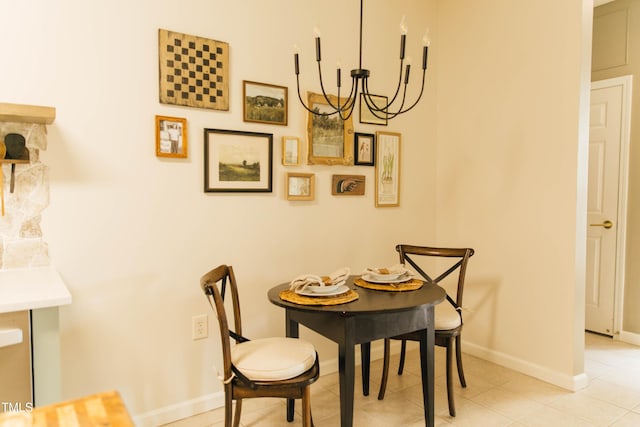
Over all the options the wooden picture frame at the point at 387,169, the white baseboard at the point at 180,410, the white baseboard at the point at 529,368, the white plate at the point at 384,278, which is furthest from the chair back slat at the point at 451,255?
the white baseboard at the point at 180,410

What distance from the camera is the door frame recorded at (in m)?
3.41

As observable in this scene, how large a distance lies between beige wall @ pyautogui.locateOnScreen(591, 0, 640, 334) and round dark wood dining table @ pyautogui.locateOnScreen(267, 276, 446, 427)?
228 centimetres

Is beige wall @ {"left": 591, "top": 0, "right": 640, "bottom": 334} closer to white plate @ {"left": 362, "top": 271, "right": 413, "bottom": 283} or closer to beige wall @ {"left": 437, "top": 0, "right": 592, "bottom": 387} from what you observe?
beige wall @ {"left": 437, "top": 0, "right": 592, "bottom": 387}

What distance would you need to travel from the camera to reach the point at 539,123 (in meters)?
2.77

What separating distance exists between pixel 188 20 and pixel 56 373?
1.73 meters

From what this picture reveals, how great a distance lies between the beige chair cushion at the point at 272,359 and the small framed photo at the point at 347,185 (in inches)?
45.7

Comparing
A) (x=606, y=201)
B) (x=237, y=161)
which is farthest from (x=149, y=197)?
(x=606, y=201)

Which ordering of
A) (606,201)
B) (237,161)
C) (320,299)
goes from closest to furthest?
(320,299)
(237,161)
(606,201)

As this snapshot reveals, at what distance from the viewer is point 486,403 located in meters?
2.47

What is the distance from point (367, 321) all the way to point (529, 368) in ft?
5.26

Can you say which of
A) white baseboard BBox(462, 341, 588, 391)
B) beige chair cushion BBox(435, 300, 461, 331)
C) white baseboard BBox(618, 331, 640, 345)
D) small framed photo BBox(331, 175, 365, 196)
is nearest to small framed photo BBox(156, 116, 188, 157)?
small framed photo BBox(331, 175, 365, 196)

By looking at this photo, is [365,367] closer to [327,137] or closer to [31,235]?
[327,137]

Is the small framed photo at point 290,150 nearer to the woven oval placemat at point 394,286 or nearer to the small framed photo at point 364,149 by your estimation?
the small framed photo at point 364,149

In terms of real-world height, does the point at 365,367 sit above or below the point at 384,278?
below
